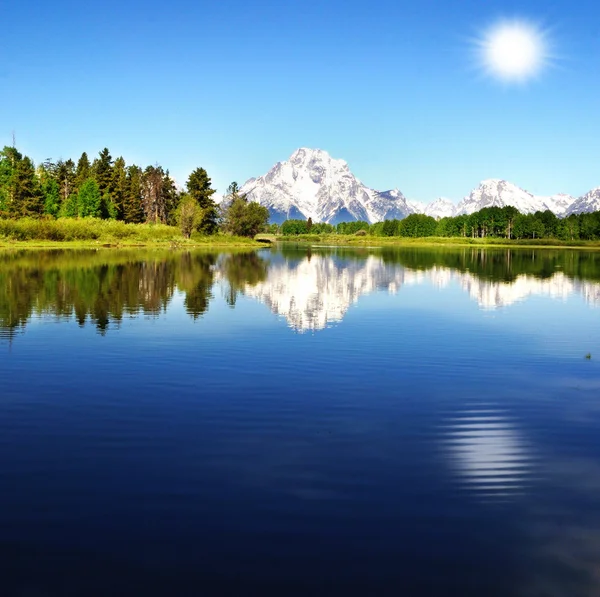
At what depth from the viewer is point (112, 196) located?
456ft

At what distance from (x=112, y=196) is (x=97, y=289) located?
105m

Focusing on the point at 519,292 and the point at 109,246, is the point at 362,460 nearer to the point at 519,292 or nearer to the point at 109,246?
the point at 519,292

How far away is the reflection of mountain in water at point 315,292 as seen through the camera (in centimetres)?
3203

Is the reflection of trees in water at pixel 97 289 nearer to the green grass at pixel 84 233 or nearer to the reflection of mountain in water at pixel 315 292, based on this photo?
the reflection of mountain in water at pixel 315 292

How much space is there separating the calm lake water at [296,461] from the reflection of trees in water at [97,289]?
3.12 metres

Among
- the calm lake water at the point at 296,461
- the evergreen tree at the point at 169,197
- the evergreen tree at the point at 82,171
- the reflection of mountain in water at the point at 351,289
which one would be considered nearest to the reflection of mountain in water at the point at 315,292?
the reflection of mountain in water at the point at 351,289

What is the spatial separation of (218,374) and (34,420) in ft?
19.5

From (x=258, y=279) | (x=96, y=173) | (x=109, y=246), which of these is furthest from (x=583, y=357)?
(x=96, y=173)

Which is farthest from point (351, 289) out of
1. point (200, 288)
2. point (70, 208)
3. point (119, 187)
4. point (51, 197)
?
point (51, 197)

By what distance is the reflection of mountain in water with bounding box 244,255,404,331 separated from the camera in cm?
3203

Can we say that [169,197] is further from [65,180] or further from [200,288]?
[200,288]

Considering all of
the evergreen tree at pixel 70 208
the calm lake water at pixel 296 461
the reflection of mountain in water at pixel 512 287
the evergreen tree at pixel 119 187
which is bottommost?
the calm lake water at pixel 296 461

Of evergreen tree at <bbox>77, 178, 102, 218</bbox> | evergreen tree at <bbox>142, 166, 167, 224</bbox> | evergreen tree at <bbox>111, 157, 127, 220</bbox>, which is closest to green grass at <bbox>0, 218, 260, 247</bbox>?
evergreen tree at <bbox>77, 178, 102, 218</bbox>

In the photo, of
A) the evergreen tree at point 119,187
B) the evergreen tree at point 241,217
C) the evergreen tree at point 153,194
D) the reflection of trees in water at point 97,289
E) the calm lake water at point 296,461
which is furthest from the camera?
the evergreen tree at point 241,217
